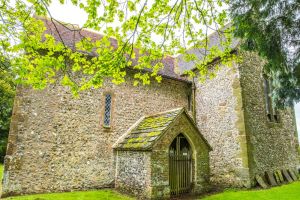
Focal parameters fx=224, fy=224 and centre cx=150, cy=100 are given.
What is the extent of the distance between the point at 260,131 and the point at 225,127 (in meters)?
1.83

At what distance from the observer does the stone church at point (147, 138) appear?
28.9ft

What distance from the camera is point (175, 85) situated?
1399cm

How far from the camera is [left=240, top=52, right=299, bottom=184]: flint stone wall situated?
36.2 ft

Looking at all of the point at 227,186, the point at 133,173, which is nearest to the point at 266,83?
the point at 227,186

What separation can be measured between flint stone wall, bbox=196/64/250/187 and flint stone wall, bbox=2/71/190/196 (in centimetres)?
423

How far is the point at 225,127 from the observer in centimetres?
1163

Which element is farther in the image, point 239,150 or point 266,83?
point 266,83

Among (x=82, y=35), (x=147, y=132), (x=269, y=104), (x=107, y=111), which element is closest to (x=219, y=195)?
(x=147, y=132)

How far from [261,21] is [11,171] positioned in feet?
32.4

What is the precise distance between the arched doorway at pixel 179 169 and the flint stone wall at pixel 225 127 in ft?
8.43

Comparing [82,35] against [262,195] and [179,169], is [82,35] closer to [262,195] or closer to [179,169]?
[179,169]

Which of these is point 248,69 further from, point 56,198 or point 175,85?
point 56,198

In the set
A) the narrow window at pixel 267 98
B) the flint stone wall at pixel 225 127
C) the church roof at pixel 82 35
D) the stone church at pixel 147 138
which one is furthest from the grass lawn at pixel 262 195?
the church roof at pixel 82 35

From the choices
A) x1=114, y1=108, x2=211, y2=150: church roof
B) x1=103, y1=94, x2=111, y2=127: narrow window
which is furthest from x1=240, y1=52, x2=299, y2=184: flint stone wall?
x1=103, y1=94, x2=111, y2=127: narrow window
